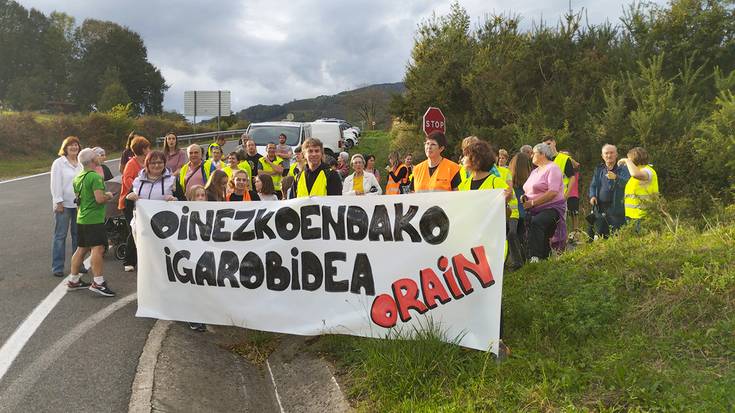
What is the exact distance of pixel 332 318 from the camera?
4.88 metres

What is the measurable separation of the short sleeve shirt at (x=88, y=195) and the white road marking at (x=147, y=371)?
1.59 metres

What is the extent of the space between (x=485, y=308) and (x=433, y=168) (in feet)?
5.36

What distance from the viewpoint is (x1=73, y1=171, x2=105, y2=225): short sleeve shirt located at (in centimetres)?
639

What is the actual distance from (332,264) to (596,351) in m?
2.14

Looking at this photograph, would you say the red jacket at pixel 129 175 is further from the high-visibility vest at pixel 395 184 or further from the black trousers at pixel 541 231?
the high-visibility vest at pixel 395 184

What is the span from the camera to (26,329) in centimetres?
524

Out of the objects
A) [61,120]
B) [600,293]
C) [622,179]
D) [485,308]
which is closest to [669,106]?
[622,179]

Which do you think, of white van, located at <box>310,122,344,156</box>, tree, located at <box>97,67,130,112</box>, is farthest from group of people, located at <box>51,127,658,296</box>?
tree, located at <box>97,67,130,112</box>

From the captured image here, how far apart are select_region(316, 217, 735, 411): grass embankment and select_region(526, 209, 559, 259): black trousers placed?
3.88ft

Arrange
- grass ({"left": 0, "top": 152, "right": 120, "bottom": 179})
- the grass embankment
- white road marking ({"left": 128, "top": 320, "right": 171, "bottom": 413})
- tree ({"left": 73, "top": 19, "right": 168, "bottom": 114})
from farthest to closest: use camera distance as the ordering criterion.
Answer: tree ({"left": 73, "top": 19, "right": 168, "bottom": 114}), grass ({"left": 0, "top": 152, "right": 120, "bottom": 179}), white road marking ({"left": 128, "top": 320, "right": 171, "bottom": 413}), the grass embankment

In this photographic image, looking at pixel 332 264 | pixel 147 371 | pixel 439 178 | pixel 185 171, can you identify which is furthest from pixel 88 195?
pixel 439 178

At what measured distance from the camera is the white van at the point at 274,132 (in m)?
18.4

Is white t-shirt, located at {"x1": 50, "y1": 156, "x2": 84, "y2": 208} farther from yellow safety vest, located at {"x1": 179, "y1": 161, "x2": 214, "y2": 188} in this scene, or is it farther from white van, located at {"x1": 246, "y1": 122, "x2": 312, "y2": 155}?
white van, located at {"x1": 246, "y1": 122, "x2": 312, "y2": 155}

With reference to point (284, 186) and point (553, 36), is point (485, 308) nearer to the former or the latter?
point (284, 186)
